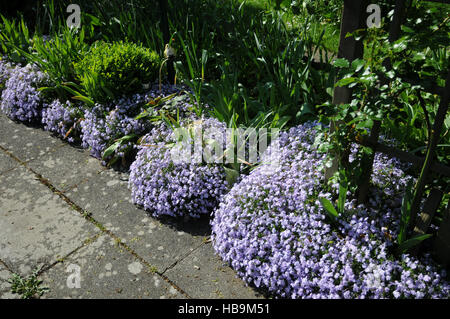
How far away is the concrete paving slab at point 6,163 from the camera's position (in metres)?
3.71

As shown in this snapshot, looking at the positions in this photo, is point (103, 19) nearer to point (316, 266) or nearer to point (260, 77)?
point (260, 77)

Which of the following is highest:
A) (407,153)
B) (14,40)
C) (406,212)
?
(407,153)

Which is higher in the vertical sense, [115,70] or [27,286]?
[115,70]

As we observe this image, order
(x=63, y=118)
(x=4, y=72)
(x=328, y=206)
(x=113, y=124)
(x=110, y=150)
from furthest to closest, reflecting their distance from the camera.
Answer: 1. (x=4, y=72)
2. (x=63, y=118)
3. (x=113, y=124)
4. (x=110, y=150)
5. (x=328, y=206)

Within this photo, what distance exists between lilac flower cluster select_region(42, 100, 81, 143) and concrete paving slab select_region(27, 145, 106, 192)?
0.17 metres

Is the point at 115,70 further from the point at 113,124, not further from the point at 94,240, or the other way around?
the point at 94,240

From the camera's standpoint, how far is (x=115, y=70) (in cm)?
385

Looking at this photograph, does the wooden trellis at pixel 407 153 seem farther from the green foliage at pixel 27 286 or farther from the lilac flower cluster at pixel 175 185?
the green foliage at pixel 27 286

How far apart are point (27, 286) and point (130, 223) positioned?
2.51ft

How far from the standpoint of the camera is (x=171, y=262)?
2.77 metres

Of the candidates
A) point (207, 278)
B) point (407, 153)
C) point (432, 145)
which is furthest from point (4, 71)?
point (432, 145)

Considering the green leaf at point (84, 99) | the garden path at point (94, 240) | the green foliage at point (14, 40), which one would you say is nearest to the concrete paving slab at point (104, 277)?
the garden path at point (94, 240)
